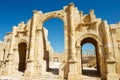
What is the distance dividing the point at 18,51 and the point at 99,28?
1010 centimetres

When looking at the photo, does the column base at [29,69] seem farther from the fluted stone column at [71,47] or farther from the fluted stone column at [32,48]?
the fluted stone column at [71,47]

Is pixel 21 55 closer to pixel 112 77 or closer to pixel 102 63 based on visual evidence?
pixel 102 63

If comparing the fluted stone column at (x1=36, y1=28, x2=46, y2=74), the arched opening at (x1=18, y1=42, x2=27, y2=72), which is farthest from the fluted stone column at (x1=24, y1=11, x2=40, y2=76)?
→ the arched opening at (x1=18, y1=42, x2=27, y2=72)

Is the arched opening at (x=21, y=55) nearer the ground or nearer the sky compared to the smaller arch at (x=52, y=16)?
nearer the ground

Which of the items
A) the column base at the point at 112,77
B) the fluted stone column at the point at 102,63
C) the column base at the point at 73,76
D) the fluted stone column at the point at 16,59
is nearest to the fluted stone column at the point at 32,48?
the fluted stone column at the point at 16,59

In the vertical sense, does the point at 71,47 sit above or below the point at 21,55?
above

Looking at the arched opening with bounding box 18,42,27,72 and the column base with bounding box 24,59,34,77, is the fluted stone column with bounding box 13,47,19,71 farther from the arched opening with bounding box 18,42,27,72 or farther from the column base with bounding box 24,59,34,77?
the column base with bounding box 24,59,34,77

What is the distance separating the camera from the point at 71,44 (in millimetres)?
13133

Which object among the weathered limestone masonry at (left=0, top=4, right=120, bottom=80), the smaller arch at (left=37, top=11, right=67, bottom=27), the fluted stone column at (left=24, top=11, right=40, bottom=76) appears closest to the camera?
the weathered limestone masonry at (left=0, top=4, right=120, bottom=80)

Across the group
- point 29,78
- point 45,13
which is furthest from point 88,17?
point 29,78

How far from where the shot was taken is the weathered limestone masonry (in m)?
12.0

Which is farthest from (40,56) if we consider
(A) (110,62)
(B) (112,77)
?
(B) (112,77)

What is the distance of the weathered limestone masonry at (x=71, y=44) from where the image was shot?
12.0 metres

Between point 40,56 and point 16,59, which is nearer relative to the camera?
point 40,56
